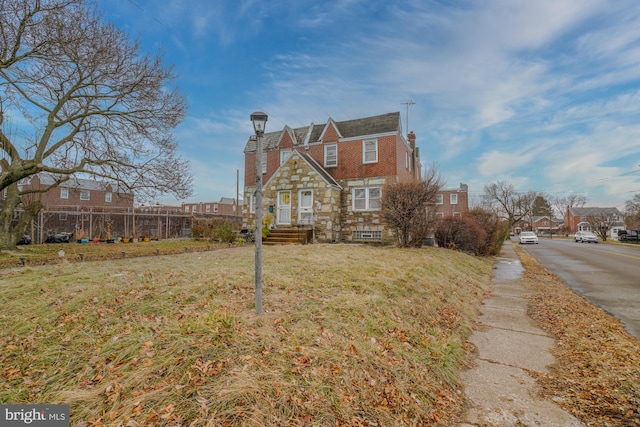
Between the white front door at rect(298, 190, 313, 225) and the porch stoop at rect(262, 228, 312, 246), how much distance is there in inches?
40.0

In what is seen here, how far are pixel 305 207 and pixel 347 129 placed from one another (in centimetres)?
617

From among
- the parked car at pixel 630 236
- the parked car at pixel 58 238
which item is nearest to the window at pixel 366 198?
the parked car at pixel 58 238

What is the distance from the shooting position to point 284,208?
18.1 metres

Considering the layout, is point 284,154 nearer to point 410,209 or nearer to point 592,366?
point 410,209

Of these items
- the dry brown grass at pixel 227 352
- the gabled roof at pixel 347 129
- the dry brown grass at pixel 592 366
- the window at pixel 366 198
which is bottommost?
the dry brown grass at pixel 592 366

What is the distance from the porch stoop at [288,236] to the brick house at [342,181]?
888 mm

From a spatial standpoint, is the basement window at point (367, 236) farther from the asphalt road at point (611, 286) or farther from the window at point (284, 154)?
the asphalt road at point (611, 286)

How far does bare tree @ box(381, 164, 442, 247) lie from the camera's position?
12.5 m

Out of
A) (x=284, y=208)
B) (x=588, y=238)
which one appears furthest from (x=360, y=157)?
(x=588, y=238)

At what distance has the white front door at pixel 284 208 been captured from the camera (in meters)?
18.0

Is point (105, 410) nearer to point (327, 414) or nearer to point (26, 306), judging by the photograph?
point (327, 414)

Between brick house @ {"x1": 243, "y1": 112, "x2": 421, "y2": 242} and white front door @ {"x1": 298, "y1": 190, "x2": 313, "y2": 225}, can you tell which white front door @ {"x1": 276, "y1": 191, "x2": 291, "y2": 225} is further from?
white front door @ {"x1": 298, "y1": 190, "x2": 313, "y2": 225}

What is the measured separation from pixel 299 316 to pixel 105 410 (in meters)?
2.27

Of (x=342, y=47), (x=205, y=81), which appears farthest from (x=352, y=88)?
(x=205, y=81)
